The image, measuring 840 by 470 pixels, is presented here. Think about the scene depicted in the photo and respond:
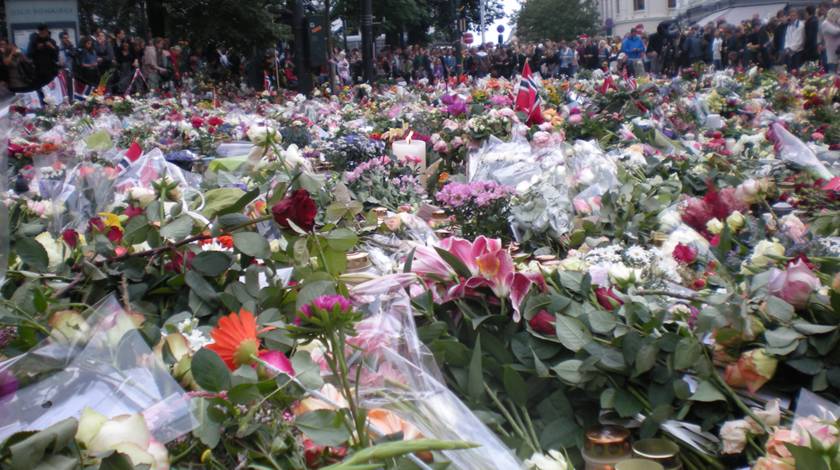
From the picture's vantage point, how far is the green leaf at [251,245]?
150cm

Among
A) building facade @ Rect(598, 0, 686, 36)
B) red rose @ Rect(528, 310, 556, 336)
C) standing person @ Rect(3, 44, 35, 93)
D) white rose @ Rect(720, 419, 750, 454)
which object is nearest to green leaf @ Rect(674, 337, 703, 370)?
white rose @ Rect(720, 419, 750, 454)

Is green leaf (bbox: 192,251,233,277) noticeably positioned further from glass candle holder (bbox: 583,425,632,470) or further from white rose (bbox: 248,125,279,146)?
glass candle holder (bbox: 583,425,632,470)

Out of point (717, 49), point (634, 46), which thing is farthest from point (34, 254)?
point (634, 46)

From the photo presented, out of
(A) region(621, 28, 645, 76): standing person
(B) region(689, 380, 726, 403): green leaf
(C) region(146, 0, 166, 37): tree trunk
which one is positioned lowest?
(B) region(689, 380, 726, 403): green leaf

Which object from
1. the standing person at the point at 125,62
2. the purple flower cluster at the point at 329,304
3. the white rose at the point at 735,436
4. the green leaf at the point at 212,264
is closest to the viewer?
the purple flower cluster at the point at 329,304

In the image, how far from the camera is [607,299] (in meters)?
1.72

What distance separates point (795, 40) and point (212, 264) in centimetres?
1589

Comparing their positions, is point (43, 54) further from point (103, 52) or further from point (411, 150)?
point (411, 150)

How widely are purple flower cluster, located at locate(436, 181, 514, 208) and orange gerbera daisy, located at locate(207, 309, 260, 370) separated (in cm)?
201

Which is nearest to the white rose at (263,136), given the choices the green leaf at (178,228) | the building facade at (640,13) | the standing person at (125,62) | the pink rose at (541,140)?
the green leaf at (178,228)

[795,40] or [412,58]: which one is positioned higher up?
[412,58]

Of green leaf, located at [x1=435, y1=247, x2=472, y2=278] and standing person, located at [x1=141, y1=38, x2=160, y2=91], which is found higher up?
standing person, located at [x1=141, y1=38, x2=160, y2=91]

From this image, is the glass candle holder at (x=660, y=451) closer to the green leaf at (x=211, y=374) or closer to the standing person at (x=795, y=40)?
the green leaf at (x=211, y=374)

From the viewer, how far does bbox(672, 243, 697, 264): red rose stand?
2.21m
